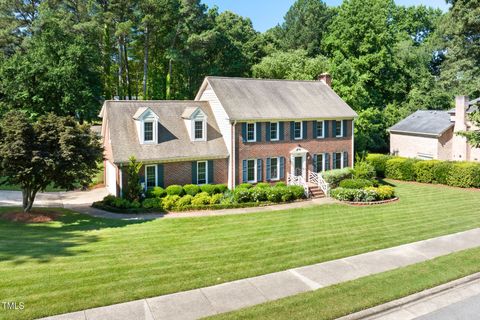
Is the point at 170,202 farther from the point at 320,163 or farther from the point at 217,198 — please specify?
the point at 320,163

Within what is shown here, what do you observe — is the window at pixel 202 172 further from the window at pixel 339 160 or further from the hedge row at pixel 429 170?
the hedge row at pixel 429 170

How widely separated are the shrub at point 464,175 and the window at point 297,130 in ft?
42.6

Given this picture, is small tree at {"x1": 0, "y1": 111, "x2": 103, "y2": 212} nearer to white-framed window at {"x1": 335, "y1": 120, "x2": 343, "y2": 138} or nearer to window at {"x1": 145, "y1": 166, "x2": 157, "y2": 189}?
window at {"x1": 145, "y1": 166, "x2": 157, "y2": 189}

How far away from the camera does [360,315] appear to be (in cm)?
1136

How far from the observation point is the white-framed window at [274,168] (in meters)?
31.0

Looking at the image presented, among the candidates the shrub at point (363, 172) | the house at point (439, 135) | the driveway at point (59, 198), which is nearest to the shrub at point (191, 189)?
the driveway at point (59, 198)

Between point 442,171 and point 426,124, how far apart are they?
→ 8617mm

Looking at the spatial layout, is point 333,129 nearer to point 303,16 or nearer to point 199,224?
point 199,224

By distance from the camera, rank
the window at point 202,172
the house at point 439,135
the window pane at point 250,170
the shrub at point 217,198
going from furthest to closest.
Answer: the house at point 439,135 → the window pane at point 250,170 → the window at point 202,172 → the shrub at point 217,198

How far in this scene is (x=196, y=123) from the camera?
29.2 meters

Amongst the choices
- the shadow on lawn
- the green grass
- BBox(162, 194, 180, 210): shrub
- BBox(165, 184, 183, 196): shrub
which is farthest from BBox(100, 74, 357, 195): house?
the green grass

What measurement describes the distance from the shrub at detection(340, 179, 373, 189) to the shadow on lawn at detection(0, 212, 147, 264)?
597 inches

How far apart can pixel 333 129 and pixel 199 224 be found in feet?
52.4

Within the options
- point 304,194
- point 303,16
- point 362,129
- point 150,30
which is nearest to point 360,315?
point 304,194
